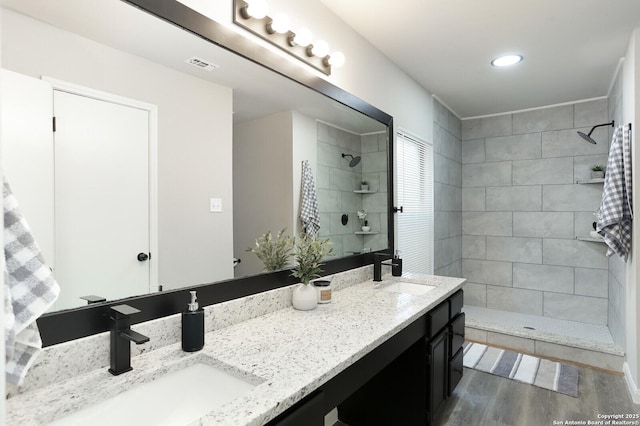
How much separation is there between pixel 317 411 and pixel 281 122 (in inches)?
51.3

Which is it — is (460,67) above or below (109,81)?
above

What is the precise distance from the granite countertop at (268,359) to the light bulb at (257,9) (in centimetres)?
131

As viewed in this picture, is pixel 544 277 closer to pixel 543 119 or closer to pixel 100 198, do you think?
pixel 543 119

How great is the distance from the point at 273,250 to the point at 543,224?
3.48 metres

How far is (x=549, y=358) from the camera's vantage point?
122 inches

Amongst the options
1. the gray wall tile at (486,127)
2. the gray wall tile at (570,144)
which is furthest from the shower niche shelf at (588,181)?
the gray wall tile at (486,127)

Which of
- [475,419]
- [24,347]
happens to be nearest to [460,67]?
[475,419]

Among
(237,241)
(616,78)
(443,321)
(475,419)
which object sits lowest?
(475,419)

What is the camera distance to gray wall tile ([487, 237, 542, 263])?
156 inches

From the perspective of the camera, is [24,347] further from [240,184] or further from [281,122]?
[281,122]

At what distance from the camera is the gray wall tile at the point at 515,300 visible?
3945 mm

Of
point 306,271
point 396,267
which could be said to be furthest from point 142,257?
point 396,267

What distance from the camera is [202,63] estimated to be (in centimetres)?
138

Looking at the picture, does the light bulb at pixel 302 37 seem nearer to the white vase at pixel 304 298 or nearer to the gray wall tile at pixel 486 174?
the white vase at pixel 304 298
